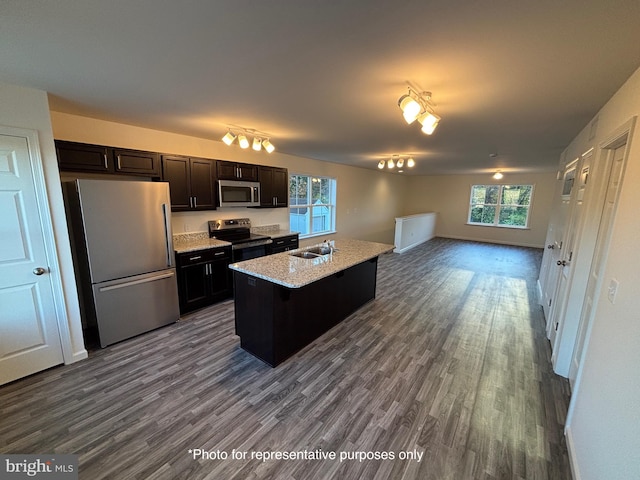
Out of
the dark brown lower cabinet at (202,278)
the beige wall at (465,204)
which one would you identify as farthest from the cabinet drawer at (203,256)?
→ the beige wall at (465,204)

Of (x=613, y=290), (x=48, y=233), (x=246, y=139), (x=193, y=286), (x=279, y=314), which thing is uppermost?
(x=246, y=139)

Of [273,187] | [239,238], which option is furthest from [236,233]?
[273,187]

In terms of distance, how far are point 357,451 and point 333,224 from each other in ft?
17.6

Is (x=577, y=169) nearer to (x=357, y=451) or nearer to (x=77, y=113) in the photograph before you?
(x=357, y=451)

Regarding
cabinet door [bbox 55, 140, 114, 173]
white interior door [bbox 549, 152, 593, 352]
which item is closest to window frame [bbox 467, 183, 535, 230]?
white interior door [bbox 549, 152, 593, 352]

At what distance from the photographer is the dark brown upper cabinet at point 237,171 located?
3855 mm

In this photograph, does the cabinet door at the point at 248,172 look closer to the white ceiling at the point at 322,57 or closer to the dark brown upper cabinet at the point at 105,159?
the dark brown upper cabinet at the point at 105,159

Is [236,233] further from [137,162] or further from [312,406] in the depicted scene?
[312,406]

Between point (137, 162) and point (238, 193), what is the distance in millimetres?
1405

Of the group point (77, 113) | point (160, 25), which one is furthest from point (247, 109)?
point (77, 113)

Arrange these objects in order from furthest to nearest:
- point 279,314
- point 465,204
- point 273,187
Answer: point 465,204 < point 273,187 < point 279,314

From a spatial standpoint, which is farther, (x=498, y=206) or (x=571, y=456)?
(x=498, y=206)

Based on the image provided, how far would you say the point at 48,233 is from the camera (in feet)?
7.27

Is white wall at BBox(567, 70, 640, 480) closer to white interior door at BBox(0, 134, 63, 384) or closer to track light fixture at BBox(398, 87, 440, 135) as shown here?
track light fixture at BBox(398, 87, 440, 135)
